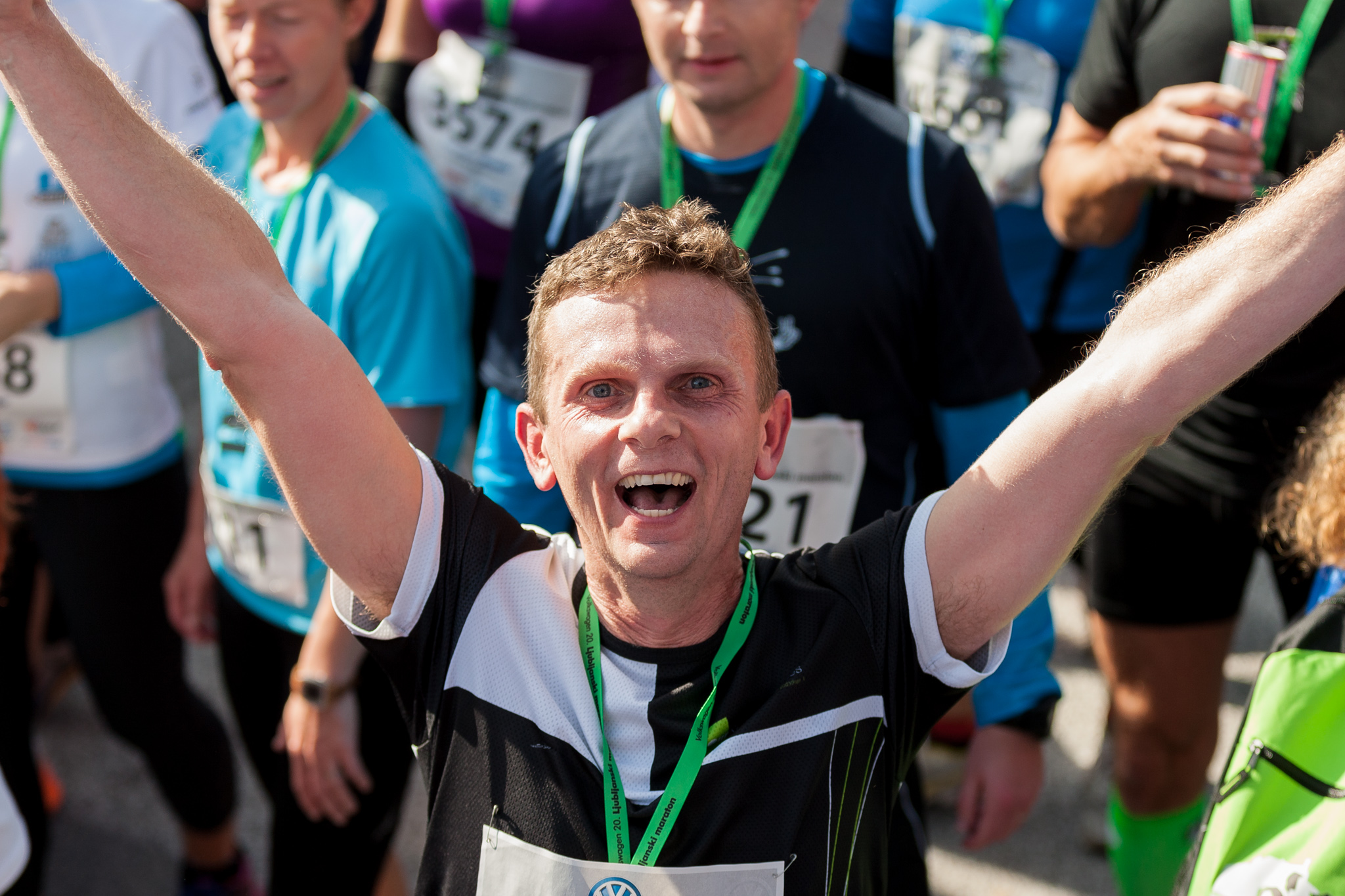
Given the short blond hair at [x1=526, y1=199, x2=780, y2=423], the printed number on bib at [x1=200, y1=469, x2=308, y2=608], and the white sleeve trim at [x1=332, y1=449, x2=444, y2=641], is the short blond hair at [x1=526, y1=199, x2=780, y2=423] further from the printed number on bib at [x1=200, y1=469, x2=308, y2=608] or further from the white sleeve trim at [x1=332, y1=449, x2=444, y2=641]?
the printed number on bib at [x1=200, y1=469, x2=308, y2=608]

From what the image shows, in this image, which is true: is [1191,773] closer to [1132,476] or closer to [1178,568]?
[1178,568]

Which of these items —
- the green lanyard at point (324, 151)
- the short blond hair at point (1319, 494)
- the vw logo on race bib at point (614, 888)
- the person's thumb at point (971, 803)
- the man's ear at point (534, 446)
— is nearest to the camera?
the vw logo on race bib at point (614, 888)

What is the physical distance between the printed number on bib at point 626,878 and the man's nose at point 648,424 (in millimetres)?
512

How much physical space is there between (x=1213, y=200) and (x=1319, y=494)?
2.79 ft

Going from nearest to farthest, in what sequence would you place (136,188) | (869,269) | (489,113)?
1. (136,188)
2. (869,269)
3. (489,113)

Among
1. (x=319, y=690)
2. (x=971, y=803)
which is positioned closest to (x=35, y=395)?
(x=319, y=690)

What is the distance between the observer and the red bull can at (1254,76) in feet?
7.48

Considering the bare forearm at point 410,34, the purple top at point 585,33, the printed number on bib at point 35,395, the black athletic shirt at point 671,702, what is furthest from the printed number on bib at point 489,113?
the black athletic shirt at point 671,702

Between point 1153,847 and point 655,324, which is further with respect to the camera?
point 1153,847

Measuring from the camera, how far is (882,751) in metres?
1.64

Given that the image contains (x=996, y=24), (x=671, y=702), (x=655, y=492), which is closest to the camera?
(x=671, y=702)

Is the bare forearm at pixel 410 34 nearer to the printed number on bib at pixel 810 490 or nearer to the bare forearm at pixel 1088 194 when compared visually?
the bare forearm at pixel 1088 194

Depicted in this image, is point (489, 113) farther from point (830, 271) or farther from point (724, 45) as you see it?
point (830, 271)

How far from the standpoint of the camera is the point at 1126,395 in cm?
146
